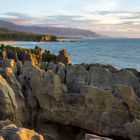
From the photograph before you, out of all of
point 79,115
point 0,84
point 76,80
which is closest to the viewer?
point 0,84

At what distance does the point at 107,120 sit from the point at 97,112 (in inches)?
21.7

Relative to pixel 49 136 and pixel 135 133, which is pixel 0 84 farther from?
pixel 135 133

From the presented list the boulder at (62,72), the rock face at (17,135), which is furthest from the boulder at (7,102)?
the rock face at (17,135)

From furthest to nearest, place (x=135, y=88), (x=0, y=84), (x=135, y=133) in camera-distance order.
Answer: (x=135, y=88), (x=0, y=84), (x=135, y=133)

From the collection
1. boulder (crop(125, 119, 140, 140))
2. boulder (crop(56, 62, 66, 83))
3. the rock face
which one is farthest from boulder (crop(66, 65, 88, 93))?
the rock face

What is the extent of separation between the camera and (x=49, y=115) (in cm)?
1711

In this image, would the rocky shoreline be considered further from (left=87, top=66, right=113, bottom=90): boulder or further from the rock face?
the rock face

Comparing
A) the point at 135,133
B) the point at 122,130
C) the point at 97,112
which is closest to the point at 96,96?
the point at 97,112

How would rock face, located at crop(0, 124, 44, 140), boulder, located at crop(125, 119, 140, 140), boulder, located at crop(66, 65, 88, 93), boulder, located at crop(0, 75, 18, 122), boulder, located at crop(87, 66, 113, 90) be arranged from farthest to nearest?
boulder, located at crop(66, 65, 88, 93) < boulder, located at crop(87, 66, 113, 90) < boulder, located at crop(0, 75, 18, 122) < boulder, located at crop(125, 119, 140, 140) < rock face, located at crop(0, 124, 44, 140)

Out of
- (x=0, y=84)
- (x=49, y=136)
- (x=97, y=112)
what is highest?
(x=0, y=84)

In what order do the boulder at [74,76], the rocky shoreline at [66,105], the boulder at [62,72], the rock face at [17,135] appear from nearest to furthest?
the rock face at [17,135]
the rocky shoreline at [66,105]
the boulder at [74,76]
the boulder at [62,72]

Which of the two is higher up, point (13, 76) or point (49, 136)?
point (13, 76)

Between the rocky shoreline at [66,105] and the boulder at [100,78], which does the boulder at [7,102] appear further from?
the boulder at [100,78]

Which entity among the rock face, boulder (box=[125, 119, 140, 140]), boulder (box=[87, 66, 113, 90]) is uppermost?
the rock face
